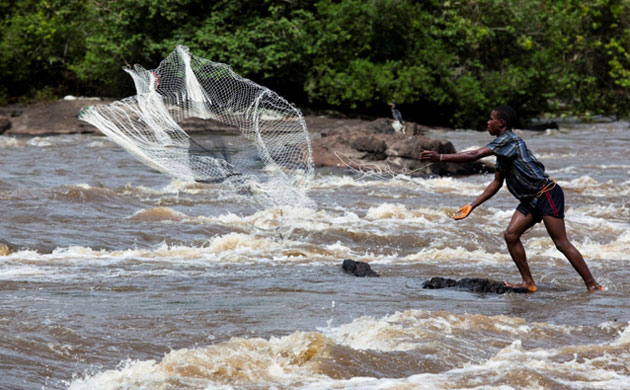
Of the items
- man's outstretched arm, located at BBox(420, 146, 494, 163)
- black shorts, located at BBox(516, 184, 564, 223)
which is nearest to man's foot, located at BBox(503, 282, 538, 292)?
black shorts, located at BBox(516, 184, 564, 223)

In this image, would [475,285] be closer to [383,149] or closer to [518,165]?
[518,165]

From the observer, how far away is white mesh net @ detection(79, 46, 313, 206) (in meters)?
9.78

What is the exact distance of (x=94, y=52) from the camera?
97.5 feet

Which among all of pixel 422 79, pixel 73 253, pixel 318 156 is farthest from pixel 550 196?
pixel 422 79

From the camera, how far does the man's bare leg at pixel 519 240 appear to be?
7258 millimetres

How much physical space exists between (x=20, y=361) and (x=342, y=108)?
25.6 metres

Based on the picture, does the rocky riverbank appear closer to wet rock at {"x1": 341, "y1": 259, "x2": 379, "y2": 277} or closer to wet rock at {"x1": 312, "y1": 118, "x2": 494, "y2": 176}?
wet rock at {"x1": 312, "y1": 118, "x2": 494, "y2": 176}

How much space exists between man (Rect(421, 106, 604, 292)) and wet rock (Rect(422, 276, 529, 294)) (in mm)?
63

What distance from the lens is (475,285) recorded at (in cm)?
728

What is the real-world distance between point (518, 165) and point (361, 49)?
901 inches

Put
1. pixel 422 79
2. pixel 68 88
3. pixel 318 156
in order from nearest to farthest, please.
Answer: pixel 318 156
pixel 422 79
pixel 68 88

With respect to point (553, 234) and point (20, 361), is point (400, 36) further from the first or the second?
point (20, 361)

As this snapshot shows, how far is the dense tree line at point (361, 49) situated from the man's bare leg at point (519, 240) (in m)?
20.9

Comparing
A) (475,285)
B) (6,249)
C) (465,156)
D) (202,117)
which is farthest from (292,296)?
(202,117)
